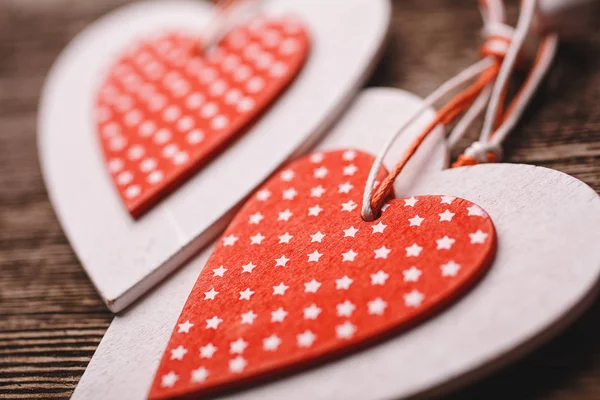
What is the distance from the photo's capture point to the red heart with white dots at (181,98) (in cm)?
76

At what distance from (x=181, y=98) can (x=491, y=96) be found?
0.46m

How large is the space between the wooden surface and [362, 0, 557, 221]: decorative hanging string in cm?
4

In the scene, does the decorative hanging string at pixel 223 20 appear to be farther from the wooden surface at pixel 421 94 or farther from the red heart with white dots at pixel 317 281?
the red heart with white dots at pixel 317 281

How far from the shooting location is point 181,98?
2.76 feet

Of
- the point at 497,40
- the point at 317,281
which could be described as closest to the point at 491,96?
the point at 497,40

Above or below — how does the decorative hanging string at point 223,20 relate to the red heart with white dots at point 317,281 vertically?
above

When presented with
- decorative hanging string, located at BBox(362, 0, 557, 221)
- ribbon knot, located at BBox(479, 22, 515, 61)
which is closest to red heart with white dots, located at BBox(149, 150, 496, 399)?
decorative hanging string, located at BBox(362, 0, 557, 221)

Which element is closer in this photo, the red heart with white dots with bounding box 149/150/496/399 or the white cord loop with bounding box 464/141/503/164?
the red heart with white dots with bounding box 149/150/496/399

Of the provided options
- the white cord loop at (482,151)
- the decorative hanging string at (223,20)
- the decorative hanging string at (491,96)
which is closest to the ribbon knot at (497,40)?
the decorative hanging string at (491,96)

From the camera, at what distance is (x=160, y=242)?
0.69m

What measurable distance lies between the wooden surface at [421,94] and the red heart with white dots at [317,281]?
11cm

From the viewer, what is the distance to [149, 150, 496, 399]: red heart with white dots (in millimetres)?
528

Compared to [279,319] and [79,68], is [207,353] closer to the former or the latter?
[279,319]

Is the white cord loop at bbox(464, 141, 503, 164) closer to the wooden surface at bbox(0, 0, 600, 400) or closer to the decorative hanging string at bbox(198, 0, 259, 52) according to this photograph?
the wooden surface at bbox(0, 0, 600, 400)
